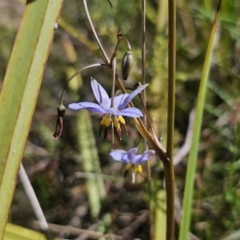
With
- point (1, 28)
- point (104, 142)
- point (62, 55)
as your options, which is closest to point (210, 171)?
point (104, 142)

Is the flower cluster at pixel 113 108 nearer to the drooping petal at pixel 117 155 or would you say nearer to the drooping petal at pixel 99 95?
the drooping petal at pixel 99 95

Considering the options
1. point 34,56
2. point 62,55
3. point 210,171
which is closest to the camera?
point 34,56

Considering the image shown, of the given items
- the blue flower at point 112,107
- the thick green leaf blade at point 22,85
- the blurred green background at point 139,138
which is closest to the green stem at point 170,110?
the blue flower at point 112,107

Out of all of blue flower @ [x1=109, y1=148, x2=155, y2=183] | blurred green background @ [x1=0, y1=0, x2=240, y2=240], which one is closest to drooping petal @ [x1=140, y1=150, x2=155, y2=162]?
blue flower @ [x1=109, y1=148, x2=155, y2=183]

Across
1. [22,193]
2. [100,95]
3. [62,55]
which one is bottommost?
[22,193]

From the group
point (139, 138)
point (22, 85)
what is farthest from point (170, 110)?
point (139, 138)

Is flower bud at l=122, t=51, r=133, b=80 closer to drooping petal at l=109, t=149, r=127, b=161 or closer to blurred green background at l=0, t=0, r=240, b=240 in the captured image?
drooping petal at l=109, t=149, r=127, b=161

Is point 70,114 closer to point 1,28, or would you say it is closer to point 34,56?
point 1,28

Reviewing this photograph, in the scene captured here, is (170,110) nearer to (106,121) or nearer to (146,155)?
(106,121)
